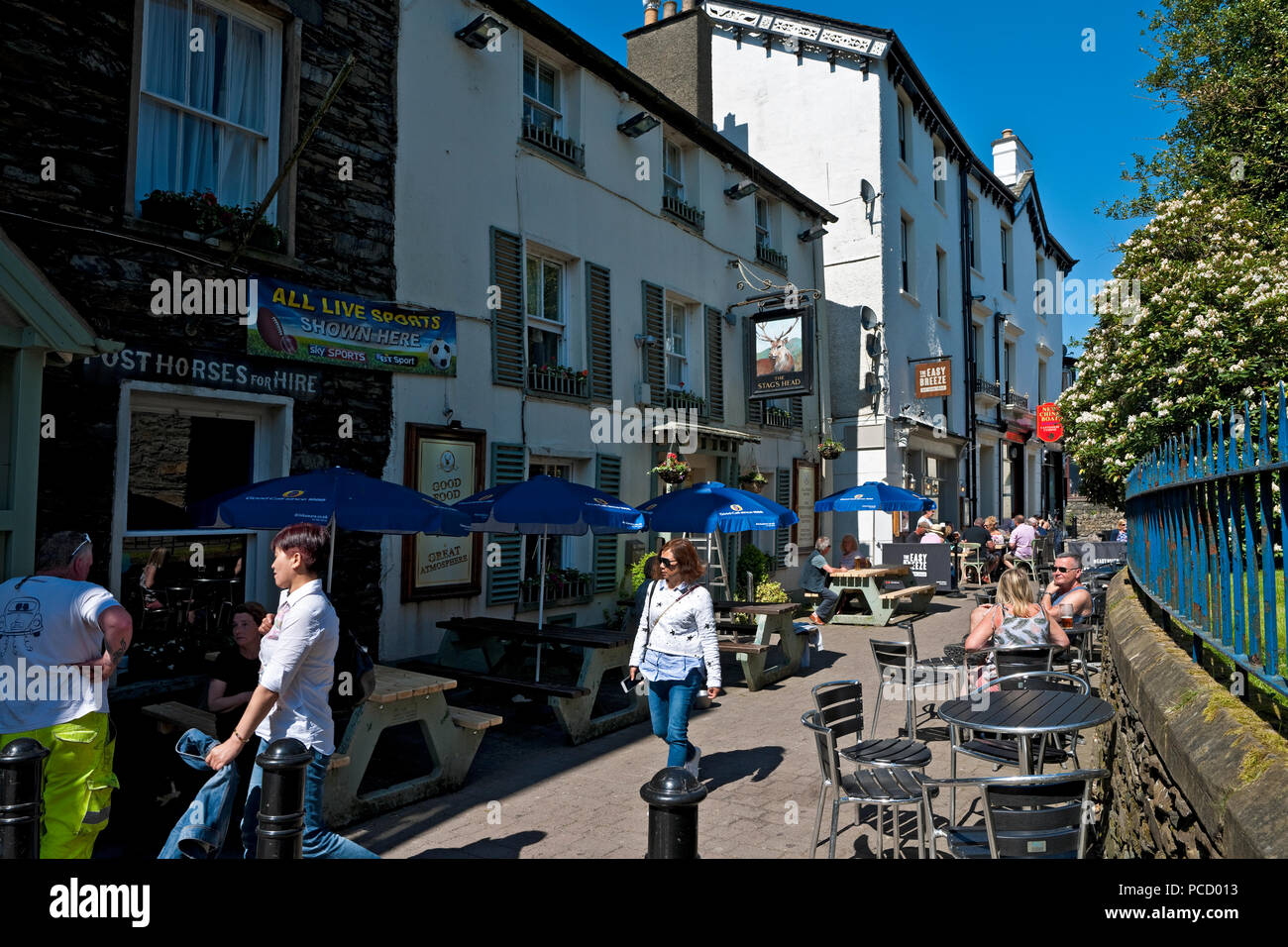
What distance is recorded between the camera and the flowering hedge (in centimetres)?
1234

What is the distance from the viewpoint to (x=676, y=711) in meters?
5.86

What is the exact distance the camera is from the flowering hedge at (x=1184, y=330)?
12.3 metres

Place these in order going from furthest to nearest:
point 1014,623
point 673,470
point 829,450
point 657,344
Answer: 1. point 829,450
2. point 657,344
3. point 673,470
4. point 1014,623

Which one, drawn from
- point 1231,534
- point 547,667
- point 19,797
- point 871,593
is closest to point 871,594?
point 871,593

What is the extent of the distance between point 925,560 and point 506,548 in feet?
29.2

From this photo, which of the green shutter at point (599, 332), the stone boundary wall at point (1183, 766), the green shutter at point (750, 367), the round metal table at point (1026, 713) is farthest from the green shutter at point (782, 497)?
the round metal table at point (1026, 713)

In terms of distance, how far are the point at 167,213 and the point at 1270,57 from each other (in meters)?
15.6

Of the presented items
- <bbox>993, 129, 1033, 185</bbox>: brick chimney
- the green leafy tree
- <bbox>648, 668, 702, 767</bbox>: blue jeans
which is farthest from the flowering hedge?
<bbox>993, 129, 1033, 185</bbox>: brick chimney

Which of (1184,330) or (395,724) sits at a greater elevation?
(1184,330)

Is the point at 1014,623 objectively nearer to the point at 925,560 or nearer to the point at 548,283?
the point at 548,283

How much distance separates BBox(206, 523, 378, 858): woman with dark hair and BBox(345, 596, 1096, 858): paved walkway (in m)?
1.04

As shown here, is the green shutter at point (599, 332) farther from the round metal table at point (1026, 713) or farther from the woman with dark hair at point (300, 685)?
the woman with dark hair at point (300, 685)

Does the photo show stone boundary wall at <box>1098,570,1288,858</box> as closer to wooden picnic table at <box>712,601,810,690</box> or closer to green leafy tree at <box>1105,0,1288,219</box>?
wooden picnic table at <box>712,601,810,690</box>
